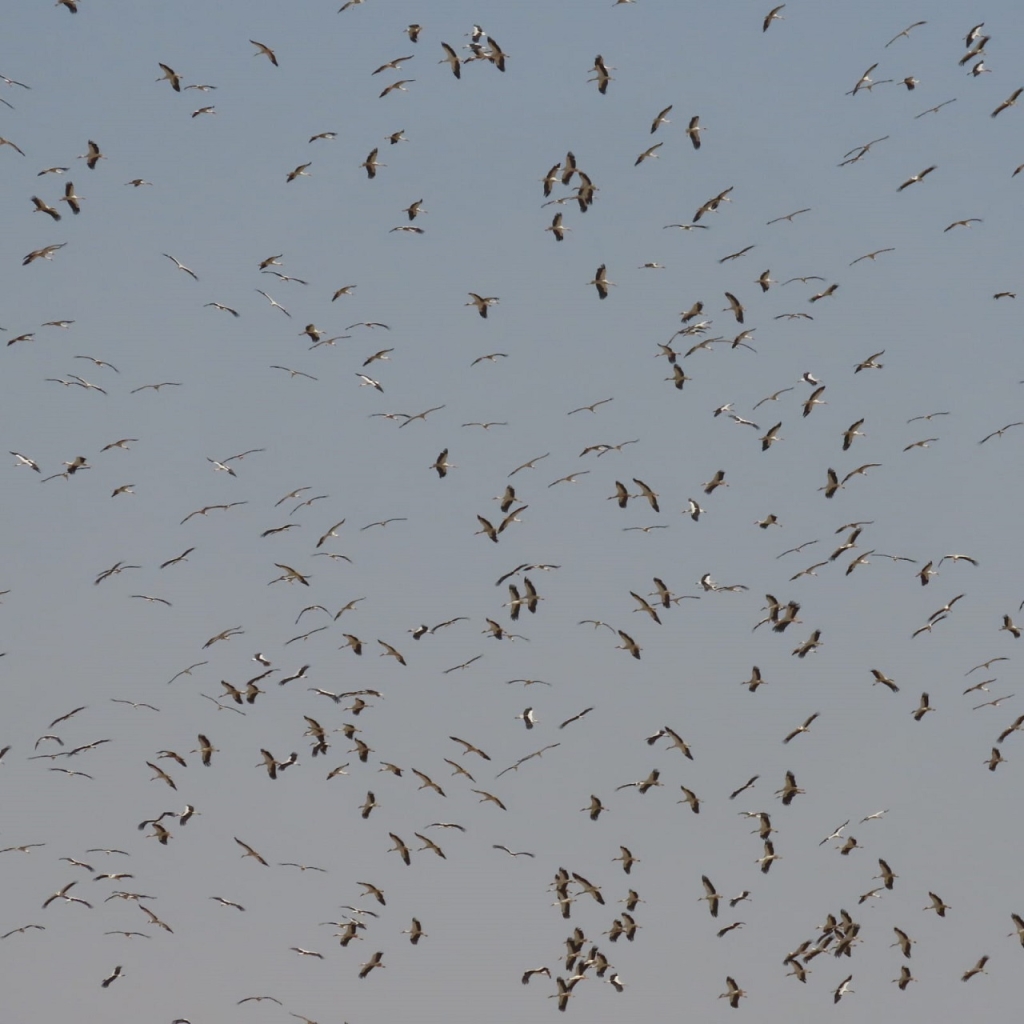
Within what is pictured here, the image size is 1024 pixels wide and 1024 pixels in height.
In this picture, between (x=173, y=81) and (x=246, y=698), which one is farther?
(x=246, y=698)

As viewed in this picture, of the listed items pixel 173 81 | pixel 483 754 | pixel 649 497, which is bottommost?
pixel 483 754

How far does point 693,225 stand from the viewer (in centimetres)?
10794

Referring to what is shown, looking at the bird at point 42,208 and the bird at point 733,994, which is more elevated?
the bird at point 42,208

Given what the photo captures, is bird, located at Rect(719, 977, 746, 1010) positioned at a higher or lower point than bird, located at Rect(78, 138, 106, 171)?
lower

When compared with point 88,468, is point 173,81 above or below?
above

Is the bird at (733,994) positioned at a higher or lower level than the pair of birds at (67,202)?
lower

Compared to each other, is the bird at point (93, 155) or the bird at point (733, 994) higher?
the bird at point (93, 155)

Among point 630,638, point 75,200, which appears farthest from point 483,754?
point 75,200

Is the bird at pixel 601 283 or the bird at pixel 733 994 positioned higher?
the bird at pixel 601 283

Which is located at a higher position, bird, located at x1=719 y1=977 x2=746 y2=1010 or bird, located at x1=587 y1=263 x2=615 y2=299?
bird, located at x1=587 y1=263 x2=615 y2=299

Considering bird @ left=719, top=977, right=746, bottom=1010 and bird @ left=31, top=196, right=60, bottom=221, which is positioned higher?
bird @ left=31, top=196, right=60, bottom=221

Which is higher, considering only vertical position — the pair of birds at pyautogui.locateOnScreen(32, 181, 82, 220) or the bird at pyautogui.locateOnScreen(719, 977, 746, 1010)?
the pair of birds at pyautogui.locateOnScreen(32, 181, 82, 220)

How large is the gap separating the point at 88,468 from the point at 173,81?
A: 45.6ft

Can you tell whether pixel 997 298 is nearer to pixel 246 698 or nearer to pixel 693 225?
pixel 693 225
